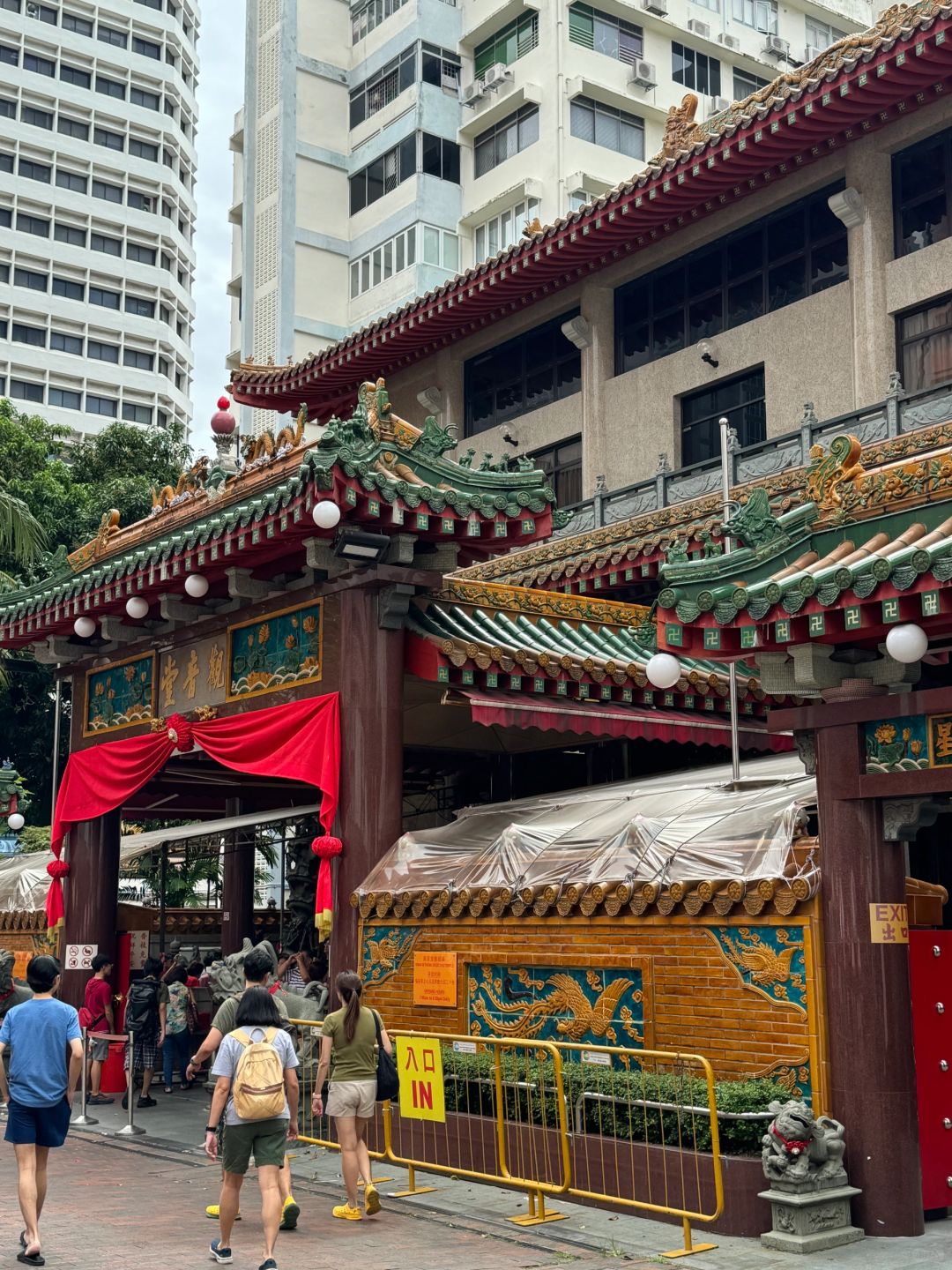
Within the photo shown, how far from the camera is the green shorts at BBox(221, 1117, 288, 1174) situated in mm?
9477

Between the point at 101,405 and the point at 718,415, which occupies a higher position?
the point at 101,405

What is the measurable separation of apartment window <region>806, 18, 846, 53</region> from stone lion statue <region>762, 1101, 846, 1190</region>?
166ft

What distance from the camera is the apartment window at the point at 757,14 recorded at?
5072cm

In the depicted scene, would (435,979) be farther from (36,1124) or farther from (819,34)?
(819,34)

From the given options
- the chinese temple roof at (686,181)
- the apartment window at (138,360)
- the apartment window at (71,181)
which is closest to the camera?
the chinese temple roof at (686,181)

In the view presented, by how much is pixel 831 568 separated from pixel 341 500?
5.69 m

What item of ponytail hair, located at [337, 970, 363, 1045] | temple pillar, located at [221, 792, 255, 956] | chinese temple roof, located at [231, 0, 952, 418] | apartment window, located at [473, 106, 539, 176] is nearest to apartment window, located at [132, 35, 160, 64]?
apartment window, located at [473, 106, 539, 176]

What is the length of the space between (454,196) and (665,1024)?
3928 cm

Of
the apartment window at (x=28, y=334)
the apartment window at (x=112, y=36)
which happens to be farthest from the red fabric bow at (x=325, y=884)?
the apartment window at (x=112, y=36)

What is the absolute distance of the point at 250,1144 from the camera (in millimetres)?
9523

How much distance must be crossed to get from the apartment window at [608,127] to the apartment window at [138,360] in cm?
4040

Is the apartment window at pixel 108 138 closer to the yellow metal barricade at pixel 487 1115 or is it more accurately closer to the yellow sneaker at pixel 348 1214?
the yellow metal barricade at pixel 487 1115

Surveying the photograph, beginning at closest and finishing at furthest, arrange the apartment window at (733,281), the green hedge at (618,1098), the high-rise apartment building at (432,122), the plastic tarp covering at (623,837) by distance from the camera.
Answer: the green hedge at (618,1098)
the plastic tarp covering at (623,837)
the apartment window at (733,281)
the high-rise apartment building at (432,122)

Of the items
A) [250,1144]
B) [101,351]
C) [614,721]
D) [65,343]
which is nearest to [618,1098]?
[250,1144]
